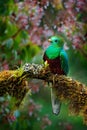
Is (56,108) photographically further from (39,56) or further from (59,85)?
(39,56)

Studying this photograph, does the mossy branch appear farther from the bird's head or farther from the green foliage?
the green foliage

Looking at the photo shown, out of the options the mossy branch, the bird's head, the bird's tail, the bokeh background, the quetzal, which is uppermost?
the bokeh background

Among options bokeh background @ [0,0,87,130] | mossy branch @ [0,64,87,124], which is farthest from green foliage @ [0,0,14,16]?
mossy branch @ [0,64,87,124]

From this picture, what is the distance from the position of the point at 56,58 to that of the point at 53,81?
0.08 m

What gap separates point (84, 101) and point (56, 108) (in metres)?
0.12

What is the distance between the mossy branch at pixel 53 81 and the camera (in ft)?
5.39

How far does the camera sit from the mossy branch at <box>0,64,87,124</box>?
1643 mm

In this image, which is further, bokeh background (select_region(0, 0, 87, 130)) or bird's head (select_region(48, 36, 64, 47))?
bokeh background (select_region(0, 0, 87, 130))

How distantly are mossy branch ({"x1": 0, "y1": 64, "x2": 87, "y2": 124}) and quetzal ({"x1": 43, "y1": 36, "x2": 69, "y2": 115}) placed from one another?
0.02 meters

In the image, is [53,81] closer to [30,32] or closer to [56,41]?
[56,41]

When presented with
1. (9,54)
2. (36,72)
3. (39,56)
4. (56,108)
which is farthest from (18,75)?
(39,56)

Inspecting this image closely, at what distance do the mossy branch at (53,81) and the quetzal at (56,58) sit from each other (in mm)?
18

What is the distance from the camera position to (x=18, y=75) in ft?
5.40

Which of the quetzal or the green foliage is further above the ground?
the green foliage
